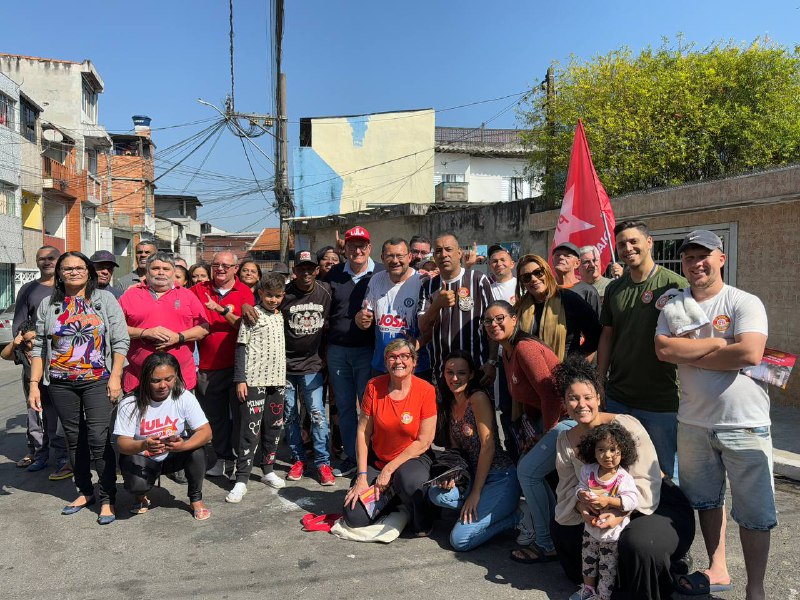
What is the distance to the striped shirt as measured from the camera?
4805 millimetres

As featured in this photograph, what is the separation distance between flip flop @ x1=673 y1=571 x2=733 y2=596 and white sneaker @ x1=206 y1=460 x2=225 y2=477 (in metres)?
3.73

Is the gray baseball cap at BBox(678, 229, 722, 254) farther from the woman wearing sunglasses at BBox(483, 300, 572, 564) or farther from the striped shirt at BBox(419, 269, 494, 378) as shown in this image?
the striped shirt at BBox(419, 269, 494, 378)

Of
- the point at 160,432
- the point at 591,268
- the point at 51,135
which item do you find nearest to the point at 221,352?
the point at 160,432

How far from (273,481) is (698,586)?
3.21 meters

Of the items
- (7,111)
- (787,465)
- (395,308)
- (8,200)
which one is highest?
(7,111)

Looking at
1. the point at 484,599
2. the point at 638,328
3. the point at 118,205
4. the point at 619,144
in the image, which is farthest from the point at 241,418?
the point at 118,205

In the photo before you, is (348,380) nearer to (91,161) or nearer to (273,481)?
(273,481)

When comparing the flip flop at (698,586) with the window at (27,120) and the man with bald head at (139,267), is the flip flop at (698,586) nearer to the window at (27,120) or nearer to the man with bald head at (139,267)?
the man with bald head at (139,267)

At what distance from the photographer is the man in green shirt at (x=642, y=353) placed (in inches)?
151

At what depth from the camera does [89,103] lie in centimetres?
3303

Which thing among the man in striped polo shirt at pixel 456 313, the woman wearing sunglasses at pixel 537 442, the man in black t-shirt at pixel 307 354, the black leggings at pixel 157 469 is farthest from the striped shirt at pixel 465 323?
the black leggings at pixel 157 469

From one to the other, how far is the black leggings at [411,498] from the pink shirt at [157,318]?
5.92ft

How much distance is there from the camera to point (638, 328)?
3.87 m

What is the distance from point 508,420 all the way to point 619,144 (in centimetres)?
977
